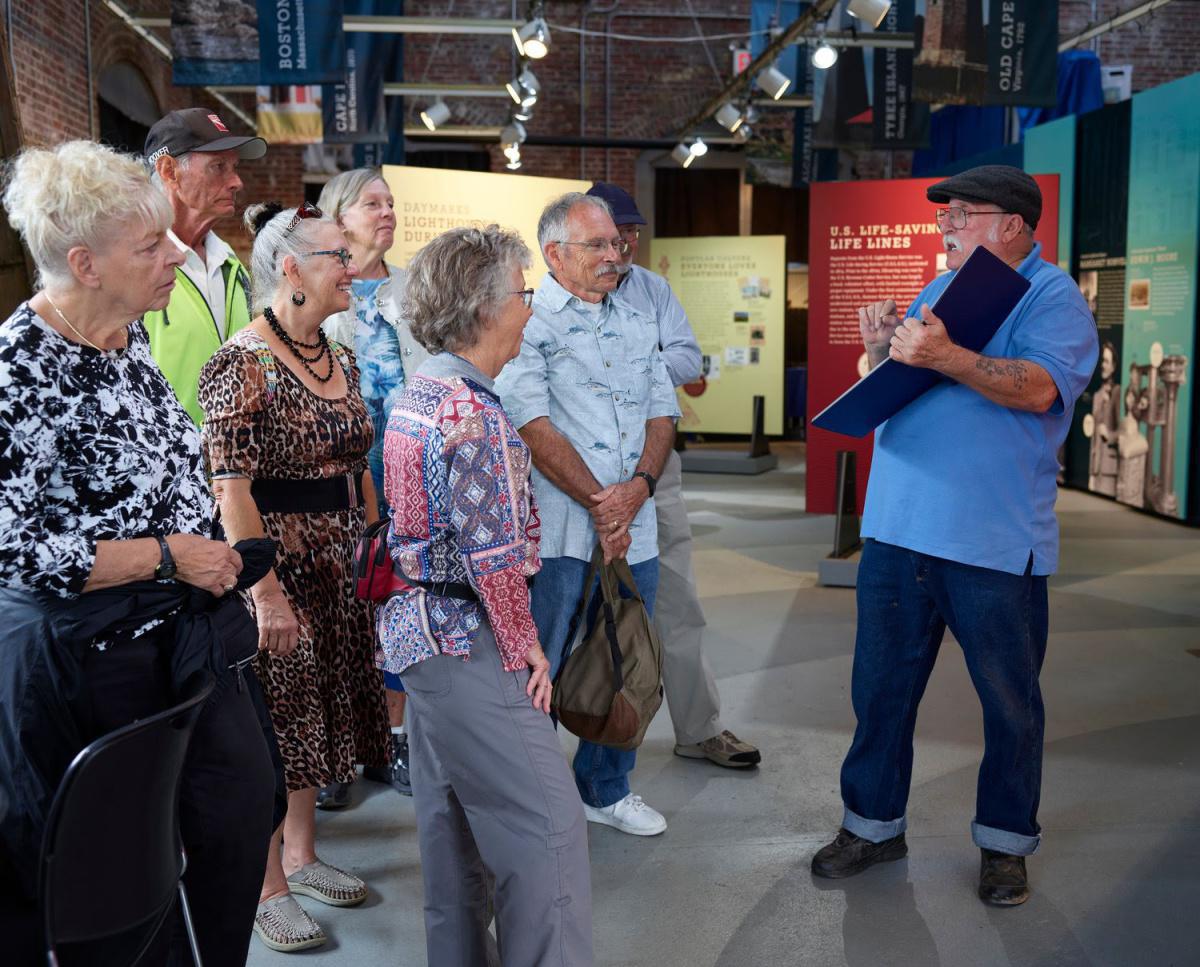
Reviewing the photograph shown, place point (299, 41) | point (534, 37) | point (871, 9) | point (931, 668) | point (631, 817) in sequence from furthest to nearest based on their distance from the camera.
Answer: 1. point (534, 37)
2. point (299, 41)
3. point (871, 9)
4. point (631, 817)
5. point (931, 668)

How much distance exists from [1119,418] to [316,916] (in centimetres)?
818

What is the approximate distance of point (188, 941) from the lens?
1927mm

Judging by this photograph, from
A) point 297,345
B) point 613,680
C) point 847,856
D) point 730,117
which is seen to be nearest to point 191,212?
point 297,345

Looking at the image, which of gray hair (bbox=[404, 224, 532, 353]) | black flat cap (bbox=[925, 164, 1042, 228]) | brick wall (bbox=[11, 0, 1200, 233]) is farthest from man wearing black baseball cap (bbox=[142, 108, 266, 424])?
brick wall (bbox=[11, 0, 1200, 233])

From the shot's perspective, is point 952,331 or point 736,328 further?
point 736,328

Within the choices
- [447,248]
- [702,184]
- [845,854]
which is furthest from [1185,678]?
[702,184]

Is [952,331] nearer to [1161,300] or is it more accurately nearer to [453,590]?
[453,590]

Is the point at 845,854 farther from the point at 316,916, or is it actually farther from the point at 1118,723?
the point at 1118,723

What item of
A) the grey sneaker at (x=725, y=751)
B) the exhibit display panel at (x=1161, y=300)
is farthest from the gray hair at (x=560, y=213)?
the exhibit display panel at (x=1161, y=300)

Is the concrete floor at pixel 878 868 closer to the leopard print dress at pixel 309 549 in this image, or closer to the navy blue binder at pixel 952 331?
the leopard print dress at pixel 309 549

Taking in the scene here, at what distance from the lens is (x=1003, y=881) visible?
2.80 m

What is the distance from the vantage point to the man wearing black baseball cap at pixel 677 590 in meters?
3.63

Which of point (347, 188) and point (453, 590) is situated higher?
point (347, 188)

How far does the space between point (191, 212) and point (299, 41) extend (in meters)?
5.94
